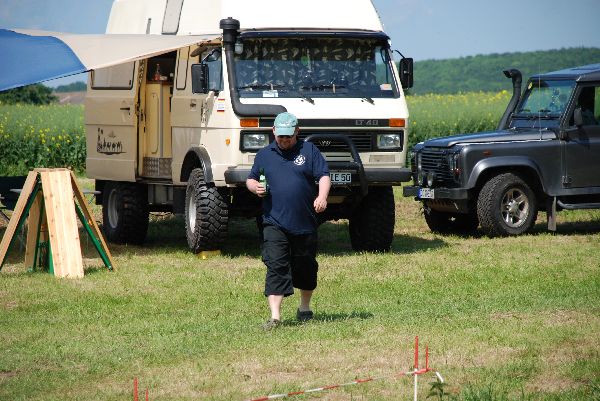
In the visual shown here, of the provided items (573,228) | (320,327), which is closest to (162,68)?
(573,228)

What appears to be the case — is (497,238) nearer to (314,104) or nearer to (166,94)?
(314,104)

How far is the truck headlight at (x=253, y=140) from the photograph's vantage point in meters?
14.1

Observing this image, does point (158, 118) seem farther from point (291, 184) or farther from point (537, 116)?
point (291, 184)

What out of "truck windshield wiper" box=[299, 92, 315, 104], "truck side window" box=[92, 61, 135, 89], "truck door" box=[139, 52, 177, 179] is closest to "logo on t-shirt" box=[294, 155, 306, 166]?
"truck windshield wiper" box=[299, 92, 315, 104]

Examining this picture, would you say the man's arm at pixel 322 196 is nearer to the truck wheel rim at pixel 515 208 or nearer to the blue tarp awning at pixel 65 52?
the blue tarp awning at pixel 65 52

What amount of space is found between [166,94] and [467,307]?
6.73 metres

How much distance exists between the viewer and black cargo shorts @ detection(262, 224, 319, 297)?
9766 millimetres

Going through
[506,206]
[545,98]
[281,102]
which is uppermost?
[545,98]

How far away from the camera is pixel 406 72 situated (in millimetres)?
14969

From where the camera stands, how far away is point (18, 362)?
8.77 m

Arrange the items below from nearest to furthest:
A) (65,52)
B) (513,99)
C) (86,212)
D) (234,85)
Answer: (86,212)
(234,85)
(65,52)
(513,99)

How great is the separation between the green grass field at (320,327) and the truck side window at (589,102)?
228 cm

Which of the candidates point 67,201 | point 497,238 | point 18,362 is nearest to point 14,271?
point 67,201

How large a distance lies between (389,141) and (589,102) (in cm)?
375
